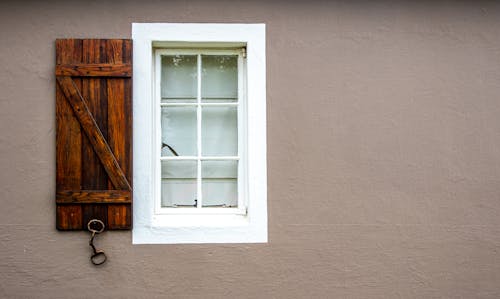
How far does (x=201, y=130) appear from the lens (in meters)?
3.74

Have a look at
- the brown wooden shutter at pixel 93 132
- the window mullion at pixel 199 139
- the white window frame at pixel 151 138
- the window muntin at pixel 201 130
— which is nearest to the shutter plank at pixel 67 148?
the brown wooden shutter at pixel 93 132

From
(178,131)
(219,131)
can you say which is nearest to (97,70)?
(178,131)

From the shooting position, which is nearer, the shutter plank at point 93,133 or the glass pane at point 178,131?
the shutter plank at point 93,133

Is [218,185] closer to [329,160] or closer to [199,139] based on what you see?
[199,139]

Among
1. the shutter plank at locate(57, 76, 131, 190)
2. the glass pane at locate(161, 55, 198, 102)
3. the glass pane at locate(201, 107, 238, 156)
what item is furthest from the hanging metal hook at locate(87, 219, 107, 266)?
the glass pane at locate(161, 55, 198, 102)

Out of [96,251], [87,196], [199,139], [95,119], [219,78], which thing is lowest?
[96,251]

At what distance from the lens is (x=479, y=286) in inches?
143

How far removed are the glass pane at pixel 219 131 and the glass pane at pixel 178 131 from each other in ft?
0.26

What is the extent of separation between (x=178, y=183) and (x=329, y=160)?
1075 millimetres

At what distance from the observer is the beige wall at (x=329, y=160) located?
138 inches

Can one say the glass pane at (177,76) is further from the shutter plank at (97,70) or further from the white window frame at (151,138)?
the shutter plank at (97,70)

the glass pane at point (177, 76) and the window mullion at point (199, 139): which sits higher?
the glass pane at point (177, 76)

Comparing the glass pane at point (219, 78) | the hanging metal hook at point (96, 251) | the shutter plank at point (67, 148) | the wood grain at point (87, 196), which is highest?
the glass pane at point (219, 78)

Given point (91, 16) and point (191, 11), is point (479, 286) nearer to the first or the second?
point (191, 11)
